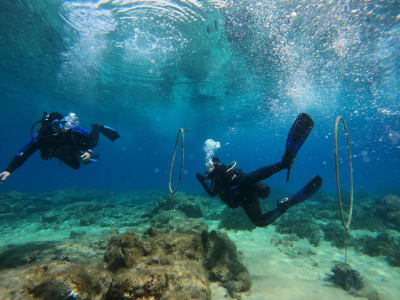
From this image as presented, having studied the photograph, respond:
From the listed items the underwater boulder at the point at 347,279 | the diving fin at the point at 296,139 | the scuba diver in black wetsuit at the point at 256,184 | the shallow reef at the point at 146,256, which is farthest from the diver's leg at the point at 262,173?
the underwater boulder at the point at 347,279

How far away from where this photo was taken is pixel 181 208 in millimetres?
11984

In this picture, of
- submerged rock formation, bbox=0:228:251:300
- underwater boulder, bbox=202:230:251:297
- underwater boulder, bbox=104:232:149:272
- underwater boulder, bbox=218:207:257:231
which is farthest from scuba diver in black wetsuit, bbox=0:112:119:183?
underwater boulder, bbox=218:207:257:231

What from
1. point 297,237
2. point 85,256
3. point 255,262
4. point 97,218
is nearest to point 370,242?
point 297,237

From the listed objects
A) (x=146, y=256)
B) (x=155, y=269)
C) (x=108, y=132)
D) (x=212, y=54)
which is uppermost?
(x=212, y=54)

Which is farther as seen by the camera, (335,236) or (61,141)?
(335,236)

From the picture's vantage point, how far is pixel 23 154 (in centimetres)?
528

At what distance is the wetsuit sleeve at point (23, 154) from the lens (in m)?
4.98

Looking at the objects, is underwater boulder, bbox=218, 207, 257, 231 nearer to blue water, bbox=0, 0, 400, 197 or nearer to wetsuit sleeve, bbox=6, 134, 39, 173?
wetsuit sleeve, bbox=6, 134, 39, 173

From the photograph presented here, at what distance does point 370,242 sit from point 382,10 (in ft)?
42.0

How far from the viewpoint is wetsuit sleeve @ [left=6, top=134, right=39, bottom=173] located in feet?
16.3

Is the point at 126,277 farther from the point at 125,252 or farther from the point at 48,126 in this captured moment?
the point at 48,126

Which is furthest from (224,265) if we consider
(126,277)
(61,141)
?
(61,141)

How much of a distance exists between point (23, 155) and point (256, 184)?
21.4ft

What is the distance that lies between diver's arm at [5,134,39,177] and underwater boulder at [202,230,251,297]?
17.0ft
